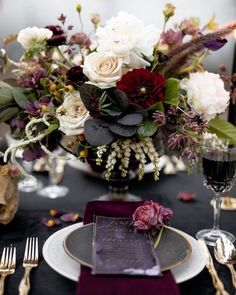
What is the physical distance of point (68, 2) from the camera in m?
2.83

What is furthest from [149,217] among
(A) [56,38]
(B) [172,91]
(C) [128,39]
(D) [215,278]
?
(A) [56,38]

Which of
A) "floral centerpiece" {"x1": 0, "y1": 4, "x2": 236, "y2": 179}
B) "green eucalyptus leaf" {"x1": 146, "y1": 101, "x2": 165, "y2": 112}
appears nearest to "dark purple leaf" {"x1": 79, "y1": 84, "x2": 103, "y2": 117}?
"floral centerpiece" {"x1": 0, "y1": 4, "x2": 236, "y2": 179}

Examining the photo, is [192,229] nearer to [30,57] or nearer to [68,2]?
[30,57]

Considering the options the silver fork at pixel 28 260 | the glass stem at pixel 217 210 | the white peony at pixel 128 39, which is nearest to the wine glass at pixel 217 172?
the glass stem at pixel 217 210

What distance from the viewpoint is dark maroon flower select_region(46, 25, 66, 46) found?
3.41 feet

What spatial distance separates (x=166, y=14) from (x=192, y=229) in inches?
20.2

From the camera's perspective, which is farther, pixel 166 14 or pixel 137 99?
pixel 166 14

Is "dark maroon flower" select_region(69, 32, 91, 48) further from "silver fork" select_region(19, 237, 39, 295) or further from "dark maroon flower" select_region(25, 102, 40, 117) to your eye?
"silver fork" select_region(19, 237, 39, 295)

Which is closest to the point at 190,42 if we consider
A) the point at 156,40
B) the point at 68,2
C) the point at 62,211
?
the point at 156,40

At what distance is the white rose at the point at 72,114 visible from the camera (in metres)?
0.94

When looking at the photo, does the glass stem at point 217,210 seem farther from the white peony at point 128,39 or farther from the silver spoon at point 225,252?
the white peony at point 128,39

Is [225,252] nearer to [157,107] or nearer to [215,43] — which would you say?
[157,107]

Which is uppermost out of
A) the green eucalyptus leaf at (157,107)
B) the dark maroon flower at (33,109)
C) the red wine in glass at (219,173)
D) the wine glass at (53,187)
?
the green eucalyptus leaf at (157,107)

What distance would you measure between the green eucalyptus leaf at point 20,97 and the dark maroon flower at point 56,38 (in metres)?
0.13
